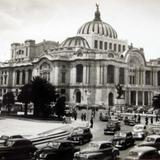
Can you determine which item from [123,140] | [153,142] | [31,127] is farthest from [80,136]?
[31,127]

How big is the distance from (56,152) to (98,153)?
2266 mm

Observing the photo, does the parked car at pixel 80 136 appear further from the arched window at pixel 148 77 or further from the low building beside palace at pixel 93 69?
the arched window at pixel 148 77

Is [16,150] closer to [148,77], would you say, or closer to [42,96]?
[42,96]

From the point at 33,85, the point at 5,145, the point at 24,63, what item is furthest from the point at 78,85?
the point at 5,145

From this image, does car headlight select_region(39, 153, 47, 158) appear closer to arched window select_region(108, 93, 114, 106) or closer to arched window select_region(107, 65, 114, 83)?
arched window select_region(108, 93, 114, 106)

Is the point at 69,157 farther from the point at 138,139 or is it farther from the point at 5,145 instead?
the point at 138,139

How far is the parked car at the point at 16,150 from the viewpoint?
69.3 ft

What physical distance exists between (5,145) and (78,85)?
66.7m

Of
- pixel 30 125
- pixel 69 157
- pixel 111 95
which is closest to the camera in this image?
pixel 69 157

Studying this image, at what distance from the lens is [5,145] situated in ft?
72.8

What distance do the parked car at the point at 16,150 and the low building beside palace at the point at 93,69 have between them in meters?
63.3

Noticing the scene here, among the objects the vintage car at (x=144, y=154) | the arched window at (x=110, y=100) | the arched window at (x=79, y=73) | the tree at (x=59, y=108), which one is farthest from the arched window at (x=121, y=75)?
the vintage car at (x=144, y=154)

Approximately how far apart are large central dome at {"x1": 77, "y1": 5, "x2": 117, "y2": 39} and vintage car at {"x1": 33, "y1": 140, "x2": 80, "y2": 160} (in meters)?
82.7

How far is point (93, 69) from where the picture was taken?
88062 millimetres
